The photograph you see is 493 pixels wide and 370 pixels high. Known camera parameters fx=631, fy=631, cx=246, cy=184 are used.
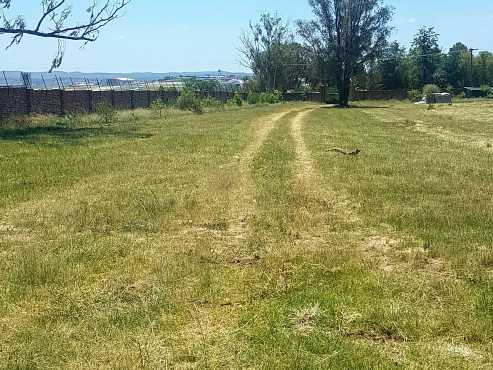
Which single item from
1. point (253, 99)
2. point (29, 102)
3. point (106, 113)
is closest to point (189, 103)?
point (29, 102)

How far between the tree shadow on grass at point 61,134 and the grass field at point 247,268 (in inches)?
297

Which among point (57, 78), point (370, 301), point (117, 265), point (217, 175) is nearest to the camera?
point (370, 301)

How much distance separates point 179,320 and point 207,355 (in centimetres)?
67

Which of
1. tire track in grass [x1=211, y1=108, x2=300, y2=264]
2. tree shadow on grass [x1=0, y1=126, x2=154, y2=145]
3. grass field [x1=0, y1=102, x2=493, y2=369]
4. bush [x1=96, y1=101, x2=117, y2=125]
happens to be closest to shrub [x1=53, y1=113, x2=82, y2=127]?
bush [x1=96, y1=101, x2=117, y2=125]

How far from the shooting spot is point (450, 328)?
477cm

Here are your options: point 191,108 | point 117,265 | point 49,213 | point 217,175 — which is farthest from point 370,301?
point 191,108

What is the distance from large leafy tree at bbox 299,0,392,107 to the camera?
203ft

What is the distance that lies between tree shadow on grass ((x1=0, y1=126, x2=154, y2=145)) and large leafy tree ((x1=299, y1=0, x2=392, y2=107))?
40.6 m

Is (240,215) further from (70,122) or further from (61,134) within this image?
(70,122)

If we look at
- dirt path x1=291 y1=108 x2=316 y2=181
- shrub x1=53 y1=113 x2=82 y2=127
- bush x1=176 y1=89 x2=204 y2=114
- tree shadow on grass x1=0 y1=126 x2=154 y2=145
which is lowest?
dirt path x1=291 y1=108 x2=316 y2=181

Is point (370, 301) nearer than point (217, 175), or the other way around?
point (370, 301)

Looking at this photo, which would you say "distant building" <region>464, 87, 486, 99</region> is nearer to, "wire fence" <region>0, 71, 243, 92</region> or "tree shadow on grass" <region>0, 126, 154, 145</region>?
"wire fence" <region>0, 71, 243, 92</region>

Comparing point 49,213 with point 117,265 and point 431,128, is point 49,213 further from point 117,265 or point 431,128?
point 431,128

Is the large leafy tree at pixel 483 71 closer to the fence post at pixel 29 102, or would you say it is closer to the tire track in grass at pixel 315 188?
the fence post at pixel 29 102
